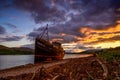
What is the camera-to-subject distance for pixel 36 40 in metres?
53.4

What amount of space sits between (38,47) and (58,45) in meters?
13.8

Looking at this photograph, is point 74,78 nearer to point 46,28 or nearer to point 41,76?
point 41,76

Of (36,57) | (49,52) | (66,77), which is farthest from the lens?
(49,52)

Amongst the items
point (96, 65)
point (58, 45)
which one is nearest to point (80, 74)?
point (96, 65)

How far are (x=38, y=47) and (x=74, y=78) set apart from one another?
4598 centimetres

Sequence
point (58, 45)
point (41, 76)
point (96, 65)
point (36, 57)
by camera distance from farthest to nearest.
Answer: point (58, 45), point (36, 57), point (96, 65), point (41, 76)

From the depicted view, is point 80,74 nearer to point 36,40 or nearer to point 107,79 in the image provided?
point 107,79

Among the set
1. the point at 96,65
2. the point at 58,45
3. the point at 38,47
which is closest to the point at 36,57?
the point at 38,47

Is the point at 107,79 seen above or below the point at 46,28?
below

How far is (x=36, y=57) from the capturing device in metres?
51.7

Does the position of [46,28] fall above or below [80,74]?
above

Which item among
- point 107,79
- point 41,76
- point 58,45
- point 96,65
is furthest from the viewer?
point 58,45

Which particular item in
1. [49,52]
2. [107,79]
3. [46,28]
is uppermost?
[46,28]

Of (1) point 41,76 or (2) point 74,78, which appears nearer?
(2) point 74,78
